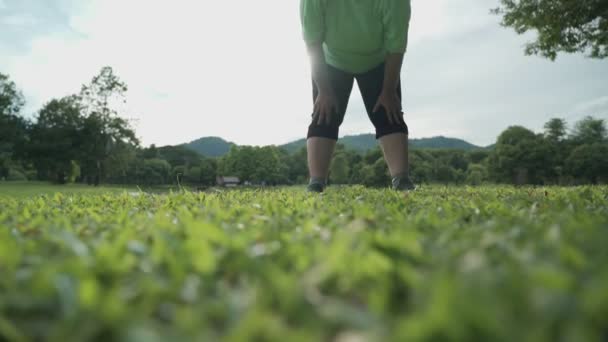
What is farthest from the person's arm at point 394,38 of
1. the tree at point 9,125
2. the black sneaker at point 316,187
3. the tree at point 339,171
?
the tree at point 339,171

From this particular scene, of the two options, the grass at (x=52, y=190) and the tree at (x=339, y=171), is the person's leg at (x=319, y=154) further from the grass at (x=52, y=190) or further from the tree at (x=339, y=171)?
the tree at (x=339, y=171)

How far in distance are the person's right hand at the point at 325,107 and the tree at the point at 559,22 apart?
45.3 ft

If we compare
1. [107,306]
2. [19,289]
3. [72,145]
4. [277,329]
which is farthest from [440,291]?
[72,145]

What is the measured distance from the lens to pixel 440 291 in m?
0.72

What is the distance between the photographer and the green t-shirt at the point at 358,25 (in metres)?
4.83

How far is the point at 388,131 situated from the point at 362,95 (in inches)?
28.0

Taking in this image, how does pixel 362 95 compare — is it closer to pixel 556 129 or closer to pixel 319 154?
pixel 319 154

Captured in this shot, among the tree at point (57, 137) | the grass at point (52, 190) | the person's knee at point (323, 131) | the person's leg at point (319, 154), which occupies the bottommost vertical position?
the grass at point (52, 190)

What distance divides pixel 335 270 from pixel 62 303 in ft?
2.11

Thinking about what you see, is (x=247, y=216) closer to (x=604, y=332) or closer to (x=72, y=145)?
(x=604, y=332)

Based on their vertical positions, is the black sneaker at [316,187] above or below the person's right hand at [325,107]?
below

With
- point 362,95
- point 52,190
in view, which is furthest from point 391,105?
point 52,190

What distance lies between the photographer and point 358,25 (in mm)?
5055

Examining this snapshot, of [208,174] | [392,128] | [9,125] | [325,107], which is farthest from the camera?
[208,174]
